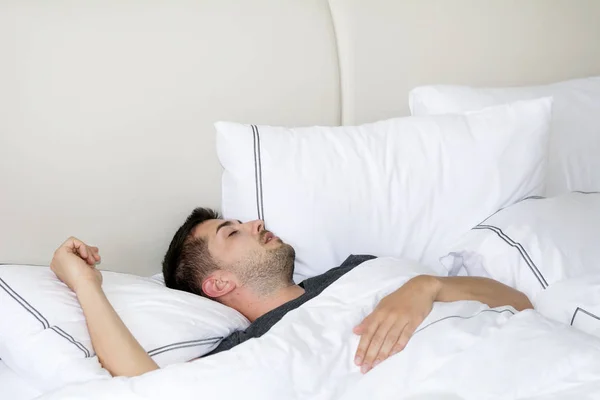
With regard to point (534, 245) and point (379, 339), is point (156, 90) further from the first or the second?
point (534, 245)

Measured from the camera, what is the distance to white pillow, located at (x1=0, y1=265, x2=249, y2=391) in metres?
1.28

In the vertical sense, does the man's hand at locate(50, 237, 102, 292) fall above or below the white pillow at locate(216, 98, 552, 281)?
below

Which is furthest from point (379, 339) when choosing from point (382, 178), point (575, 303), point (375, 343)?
point (382, 178)

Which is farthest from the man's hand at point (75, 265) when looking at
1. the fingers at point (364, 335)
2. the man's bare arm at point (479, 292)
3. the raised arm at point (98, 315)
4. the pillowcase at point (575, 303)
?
the pillowcase at point (575, 303)

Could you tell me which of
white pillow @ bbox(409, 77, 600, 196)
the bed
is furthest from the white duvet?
white pillow @ bbox(409, 77, 600, 196)

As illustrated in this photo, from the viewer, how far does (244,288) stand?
1570 millimetres

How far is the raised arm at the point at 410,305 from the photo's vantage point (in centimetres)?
125

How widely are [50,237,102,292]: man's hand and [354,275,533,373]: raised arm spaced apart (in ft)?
1.68

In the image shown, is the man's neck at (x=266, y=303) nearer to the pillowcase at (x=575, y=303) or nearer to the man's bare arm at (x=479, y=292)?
the man's bare arm at (x=479, y=292)

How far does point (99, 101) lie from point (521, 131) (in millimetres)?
932

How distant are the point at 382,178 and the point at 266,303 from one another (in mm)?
374

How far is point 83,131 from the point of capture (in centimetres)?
159

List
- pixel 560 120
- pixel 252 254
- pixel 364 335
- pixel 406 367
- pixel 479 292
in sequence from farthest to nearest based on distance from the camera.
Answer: pixel 560 120, pixel 252 254, pixel 479 292, pixel 364 335, pixel 406 367

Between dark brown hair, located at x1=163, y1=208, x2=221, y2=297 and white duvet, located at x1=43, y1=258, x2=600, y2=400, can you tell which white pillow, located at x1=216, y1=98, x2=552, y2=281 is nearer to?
dark brown hair, located at x1=163, y1=208, x2=221, y2=297
